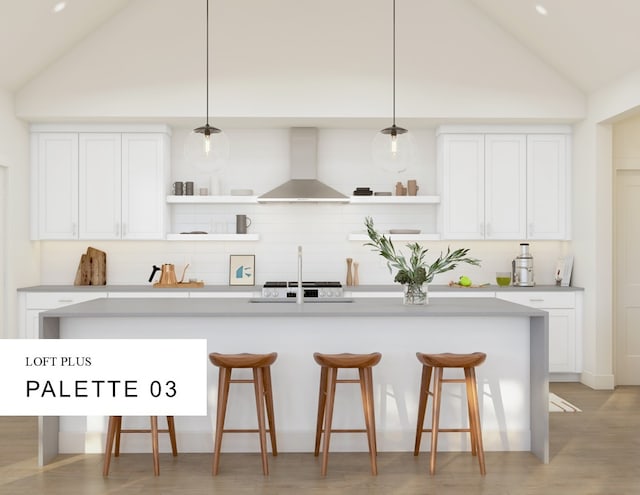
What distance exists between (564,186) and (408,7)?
95.7 inches

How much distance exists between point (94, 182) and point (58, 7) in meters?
1.72

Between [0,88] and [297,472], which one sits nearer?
[297,472]

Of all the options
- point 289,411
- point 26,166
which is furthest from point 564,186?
point 26,166

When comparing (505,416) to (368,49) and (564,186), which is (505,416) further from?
(368,49)

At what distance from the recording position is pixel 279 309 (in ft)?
13.8

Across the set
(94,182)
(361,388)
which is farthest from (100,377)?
(94,182)

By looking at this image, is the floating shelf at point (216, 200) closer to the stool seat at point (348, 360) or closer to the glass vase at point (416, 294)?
the glass vase at point (416, 294)

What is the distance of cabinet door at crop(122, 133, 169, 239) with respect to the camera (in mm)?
6477

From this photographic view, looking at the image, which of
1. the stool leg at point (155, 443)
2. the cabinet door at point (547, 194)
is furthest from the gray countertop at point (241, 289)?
the stool leg at point (155, 443)

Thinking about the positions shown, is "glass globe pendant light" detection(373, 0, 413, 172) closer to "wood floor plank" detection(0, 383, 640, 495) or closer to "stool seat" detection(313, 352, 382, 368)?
"stool seat" detection(313, 352, 382, 368)

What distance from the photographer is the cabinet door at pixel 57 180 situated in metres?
6.45

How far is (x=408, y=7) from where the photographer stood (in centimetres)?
634

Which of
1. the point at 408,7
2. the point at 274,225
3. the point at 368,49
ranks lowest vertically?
the point at 274,225

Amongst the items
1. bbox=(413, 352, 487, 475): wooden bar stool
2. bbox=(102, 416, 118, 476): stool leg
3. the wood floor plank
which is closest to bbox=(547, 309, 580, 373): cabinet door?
the wood floor plank
